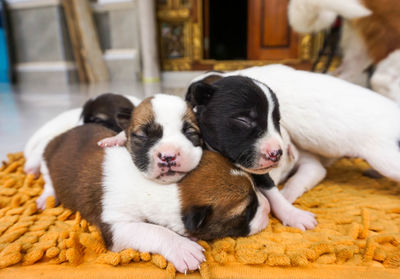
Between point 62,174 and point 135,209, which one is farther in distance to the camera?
point 62,174

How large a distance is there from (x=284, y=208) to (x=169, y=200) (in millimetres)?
534

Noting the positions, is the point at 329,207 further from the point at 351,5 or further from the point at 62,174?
the point at 351,5

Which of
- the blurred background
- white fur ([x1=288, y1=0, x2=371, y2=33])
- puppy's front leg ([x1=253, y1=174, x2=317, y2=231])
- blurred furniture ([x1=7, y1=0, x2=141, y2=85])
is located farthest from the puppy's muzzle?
blurred furniture ([x1=7, y1=0, x2=141, y2=85])

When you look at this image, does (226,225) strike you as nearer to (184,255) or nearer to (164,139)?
(184,255)

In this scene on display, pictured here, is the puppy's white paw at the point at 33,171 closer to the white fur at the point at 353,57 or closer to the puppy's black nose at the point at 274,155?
the puppy's black nose at the point at 274,155

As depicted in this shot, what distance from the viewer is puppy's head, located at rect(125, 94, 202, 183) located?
1.17m

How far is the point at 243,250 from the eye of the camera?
1159 mm

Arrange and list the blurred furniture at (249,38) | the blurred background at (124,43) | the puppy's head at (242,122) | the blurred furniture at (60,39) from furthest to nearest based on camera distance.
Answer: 1. the blurred furniture at (60,39)
2. the blurred furniture at (249,38)
3. the blurred background at (124,43)
4. the puppy's head at (242,122)

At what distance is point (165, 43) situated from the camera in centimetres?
724

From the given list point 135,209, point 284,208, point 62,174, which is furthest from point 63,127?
point 284,208

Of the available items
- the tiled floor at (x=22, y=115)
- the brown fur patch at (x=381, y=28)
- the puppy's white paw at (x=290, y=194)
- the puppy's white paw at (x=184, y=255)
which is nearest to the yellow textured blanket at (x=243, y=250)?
the puppy's white paw at (x=184, y=255)

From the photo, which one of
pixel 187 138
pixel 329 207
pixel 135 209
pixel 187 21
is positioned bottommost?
pixel 329 207

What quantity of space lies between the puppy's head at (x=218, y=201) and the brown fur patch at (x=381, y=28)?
2.18 metres

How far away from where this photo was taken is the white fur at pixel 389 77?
2.68m
